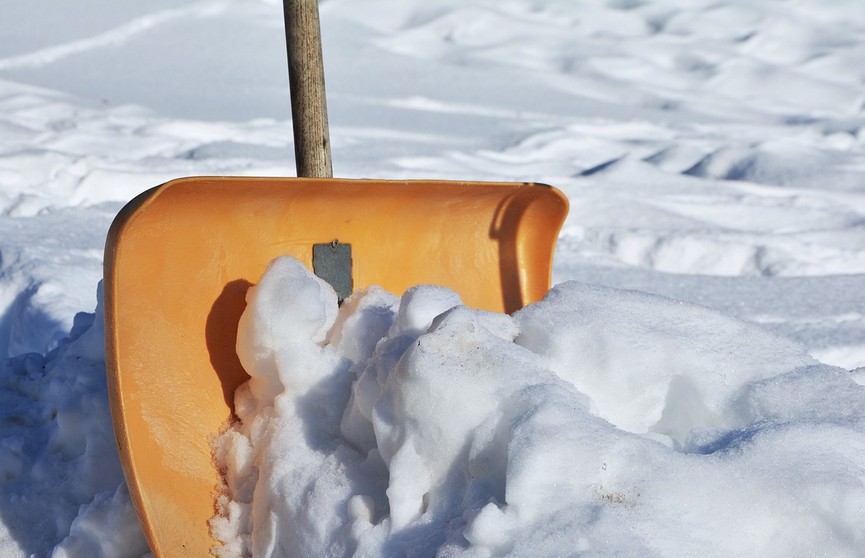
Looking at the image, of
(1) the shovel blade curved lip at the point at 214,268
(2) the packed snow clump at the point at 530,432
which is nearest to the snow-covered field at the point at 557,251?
(2) the packed snow clump at the point at 530,432

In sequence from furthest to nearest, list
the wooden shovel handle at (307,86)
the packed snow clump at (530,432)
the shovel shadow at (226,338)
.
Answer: the wooden shovel handle at (307,86) < the shovel shadow at (226,338) < the packed snow clump at (530,432)

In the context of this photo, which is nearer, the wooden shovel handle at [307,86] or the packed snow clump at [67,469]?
the packed snow clump at [67,469]

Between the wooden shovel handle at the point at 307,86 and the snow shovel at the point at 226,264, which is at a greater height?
the wooden shovel handle at the point at 307,86

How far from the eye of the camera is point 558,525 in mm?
1193

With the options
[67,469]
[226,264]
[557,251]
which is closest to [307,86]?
[226,264]

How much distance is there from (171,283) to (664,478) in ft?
3.26

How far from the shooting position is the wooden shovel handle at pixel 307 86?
2396mm

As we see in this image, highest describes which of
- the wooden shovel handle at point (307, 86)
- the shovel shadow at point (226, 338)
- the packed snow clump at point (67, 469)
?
the wooden shovel handle at point (307, 86)

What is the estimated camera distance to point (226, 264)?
1.90 meters

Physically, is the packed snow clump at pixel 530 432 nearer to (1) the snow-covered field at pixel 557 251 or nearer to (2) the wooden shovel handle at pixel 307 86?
(1) the snow-covered field at pixel 557 251

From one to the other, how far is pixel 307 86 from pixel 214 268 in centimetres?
73

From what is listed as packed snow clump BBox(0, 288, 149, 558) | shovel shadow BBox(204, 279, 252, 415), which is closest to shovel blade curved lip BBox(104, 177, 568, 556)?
shovel shadow BBox(204, 279, 252, 415)

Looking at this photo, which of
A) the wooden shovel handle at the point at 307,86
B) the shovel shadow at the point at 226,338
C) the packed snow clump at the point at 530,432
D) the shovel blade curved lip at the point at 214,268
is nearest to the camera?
the packed snow clump at the point at 530,432

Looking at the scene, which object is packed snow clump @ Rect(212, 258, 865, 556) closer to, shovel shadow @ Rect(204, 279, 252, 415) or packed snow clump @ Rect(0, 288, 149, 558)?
shovel shadow @ Rect(204, 279, 252, 415)
